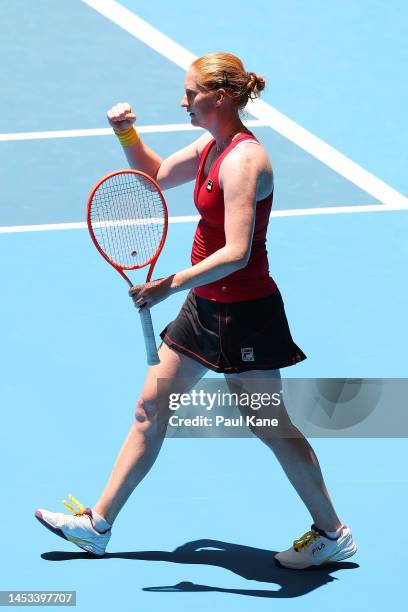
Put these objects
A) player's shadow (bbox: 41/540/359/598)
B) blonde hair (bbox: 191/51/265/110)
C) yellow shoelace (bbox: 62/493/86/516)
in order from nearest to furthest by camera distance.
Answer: blonde hair (bbox: 191/51/265/110) → player's shadow (bbox: 41/540/359/598) → yellow shoelace (bbox: 62/493/86/516)

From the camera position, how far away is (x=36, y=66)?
12266 millimetres

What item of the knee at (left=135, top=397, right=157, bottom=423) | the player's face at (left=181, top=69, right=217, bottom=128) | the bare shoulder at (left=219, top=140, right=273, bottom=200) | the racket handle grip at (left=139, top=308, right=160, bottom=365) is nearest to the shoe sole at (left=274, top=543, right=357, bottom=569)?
the knee at (left=135, top=397, right=157, bottom=423)

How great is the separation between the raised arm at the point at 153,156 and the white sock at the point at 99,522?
1479mm

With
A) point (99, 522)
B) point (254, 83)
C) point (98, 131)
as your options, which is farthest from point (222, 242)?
point (98, 131)

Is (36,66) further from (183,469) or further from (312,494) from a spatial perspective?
(312,494)

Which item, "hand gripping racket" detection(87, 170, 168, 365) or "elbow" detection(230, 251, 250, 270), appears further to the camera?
"hand gripping racket" detection(87, 170, 168, 365)

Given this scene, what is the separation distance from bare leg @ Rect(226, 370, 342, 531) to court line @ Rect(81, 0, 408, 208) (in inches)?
160

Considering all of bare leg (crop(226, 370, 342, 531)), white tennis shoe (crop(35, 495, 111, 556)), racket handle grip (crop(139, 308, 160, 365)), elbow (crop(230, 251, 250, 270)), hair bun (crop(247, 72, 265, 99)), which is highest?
hair bun (crop(247, 72, 265, 99))

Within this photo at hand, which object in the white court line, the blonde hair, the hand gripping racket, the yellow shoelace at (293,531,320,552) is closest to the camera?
the blonde hair

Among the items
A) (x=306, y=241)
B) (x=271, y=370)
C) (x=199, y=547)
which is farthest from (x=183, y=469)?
(x=306, y=241)

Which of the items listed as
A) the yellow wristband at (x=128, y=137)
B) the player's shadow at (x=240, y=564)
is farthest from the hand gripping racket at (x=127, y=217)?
the player's shadow at (x=240, y=564)

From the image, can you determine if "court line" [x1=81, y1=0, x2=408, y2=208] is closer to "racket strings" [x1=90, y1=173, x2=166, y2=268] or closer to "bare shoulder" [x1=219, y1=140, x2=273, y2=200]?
"racket strings" [x1=90, y1=173, x2=166, y2=268]

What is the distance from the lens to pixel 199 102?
19.9ft

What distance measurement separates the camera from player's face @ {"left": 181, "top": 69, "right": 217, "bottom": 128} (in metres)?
6.03
